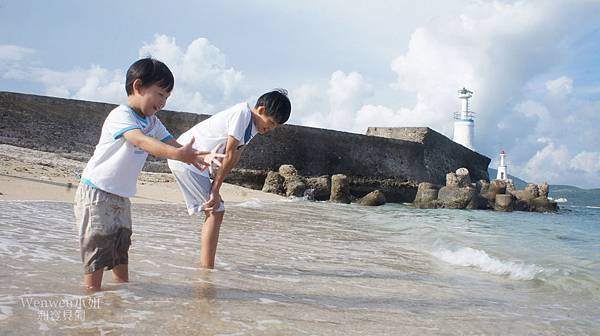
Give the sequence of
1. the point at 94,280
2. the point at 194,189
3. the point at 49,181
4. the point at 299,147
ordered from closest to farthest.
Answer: the point at 94,280
the point at 194,189
the point at 49,181
the point at 299,147

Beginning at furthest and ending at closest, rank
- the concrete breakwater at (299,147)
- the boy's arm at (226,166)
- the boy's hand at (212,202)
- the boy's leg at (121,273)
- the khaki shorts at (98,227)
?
the concrete breakwater at (299,147)
the boy's hand at (212,202)
the boy's arm at (226,166)
the boy's leg at (121,273)
the khaki shorts at (98,227)

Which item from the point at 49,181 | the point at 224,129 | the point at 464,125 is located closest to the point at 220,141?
the point at 224,129

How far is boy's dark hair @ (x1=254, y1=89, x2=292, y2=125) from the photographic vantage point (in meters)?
3.06

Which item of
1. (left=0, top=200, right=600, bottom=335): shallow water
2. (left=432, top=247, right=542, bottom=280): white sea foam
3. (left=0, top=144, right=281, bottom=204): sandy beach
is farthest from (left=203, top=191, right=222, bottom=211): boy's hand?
(left=0, top=144, right=281, bottom=204): sandy beach

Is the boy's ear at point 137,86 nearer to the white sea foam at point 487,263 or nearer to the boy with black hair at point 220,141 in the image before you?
the boy with black hair at point 220,141

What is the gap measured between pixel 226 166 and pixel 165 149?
0.85 meters

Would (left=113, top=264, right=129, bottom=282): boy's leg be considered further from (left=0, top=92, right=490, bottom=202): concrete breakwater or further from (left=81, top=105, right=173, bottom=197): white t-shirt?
(left=0, top=92, right=490, bottom=202): concrete breakwater

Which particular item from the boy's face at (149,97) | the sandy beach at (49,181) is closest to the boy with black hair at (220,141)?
the boy's face at (149,97)

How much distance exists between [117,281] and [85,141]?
12327 millimetres

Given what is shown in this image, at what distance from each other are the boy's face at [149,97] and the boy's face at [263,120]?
72 cm

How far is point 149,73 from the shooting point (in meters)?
2.40

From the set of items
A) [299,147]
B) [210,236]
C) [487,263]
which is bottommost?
[487,263]

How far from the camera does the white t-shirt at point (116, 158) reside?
7.86 ft

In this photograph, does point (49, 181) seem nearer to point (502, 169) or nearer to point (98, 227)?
point (98, 227)
